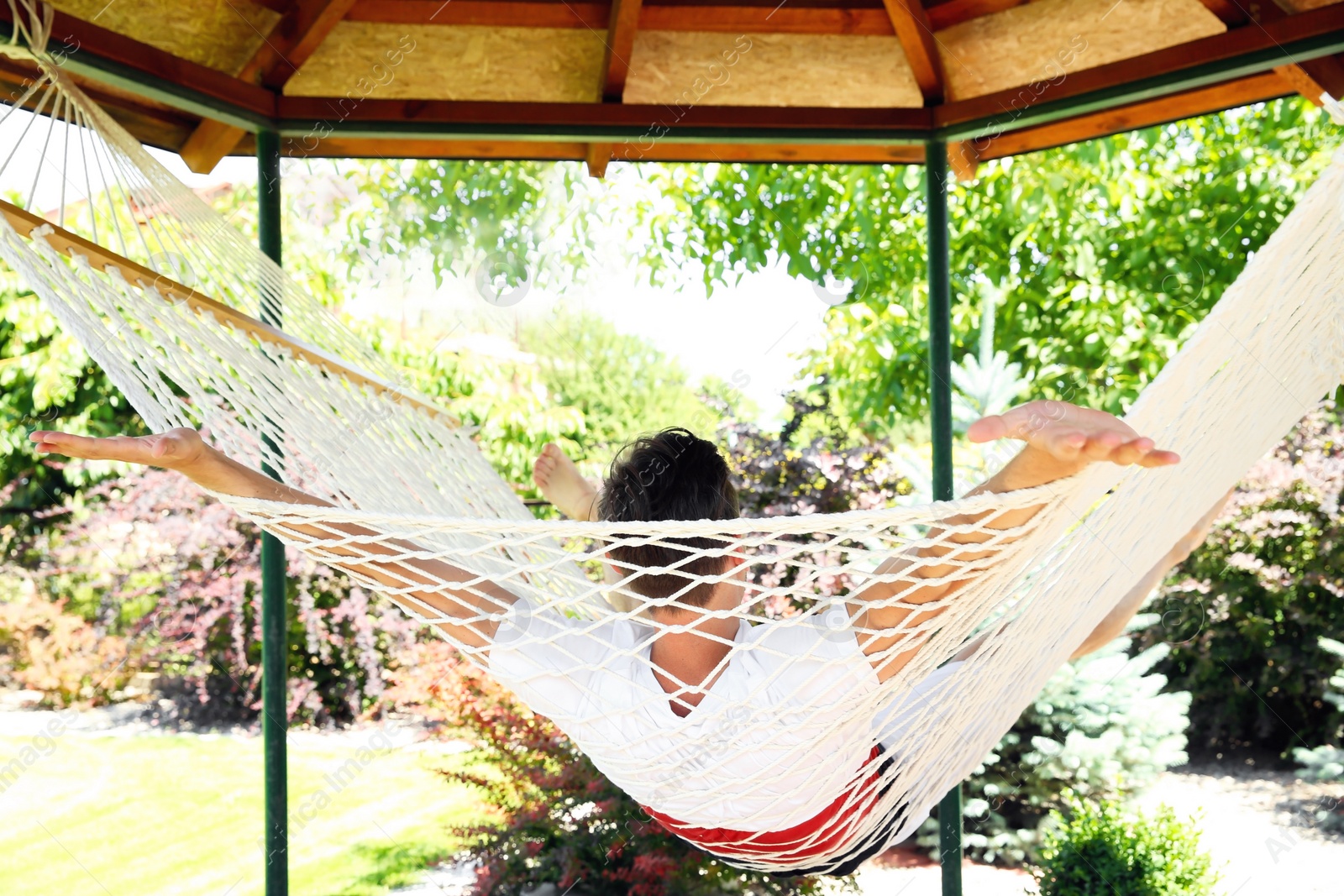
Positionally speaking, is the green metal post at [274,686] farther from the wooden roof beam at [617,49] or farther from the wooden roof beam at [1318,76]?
the wooden roof beam at [1318,76]

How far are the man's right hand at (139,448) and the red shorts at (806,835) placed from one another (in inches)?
25.9

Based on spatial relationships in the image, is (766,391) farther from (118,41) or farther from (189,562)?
(118,41)

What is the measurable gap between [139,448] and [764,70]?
181cm

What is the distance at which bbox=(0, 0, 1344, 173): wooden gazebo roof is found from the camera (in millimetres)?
2143

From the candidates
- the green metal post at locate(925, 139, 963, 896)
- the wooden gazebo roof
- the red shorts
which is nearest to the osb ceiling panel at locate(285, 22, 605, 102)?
the wooden gazebo roof

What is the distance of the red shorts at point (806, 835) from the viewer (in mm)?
1255

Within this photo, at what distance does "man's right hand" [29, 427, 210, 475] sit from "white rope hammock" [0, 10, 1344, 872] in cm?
8

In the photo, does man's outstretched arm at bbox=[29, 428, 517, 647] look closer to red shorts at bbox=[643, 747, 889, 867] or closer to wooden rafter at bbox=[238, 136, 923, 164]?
red shorts at bbox=[643, 747, 889, 867]

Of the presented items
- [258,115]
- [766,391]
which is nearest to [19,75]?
[258,115]

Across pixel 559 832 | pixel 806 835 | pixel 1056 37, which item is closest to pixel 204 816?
pixel 559 832

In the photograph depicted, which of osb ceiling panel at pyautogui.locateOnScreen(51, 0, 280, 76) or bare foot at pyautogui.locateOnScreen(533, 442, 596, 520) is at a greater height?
osb ceiling panel at pyautogui.locateOnScreen(51, 0, 280, 76)

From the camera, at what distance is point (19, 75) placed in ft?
5.94

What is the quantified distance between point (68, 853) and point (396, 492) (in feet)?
11.4

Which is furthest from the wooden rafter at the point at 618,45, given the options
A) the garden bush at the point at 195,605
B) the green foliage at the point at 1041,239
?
the garden bush at the point at 195,605
